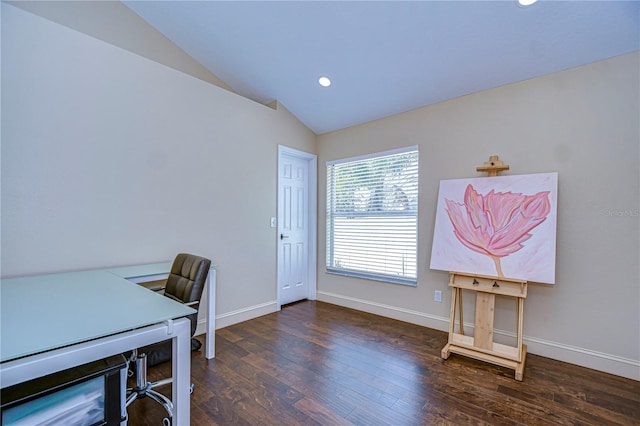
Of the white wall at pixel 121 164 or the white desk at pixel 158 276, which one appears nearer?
the white wall at pixel 121 164

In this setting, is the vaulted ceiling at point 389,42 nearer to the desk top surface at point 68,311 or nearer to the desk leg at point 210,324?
the desk leg at point 210,324

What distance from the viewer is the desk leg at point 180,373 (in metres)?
1.29

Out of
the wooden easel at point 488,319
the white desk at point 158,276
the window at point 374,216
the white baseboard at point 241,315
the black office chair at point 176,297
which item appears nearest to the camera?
the black office chair at point 176,297

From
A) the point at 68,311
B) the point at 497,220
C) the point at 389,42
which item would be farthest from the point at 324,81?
the point at 68,311

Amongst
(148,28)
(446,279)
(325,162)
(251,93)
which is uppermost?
(148,28)

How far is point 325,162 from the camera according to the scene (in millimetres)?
4324

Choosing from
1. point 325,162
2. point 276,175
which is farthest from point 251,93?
point 325,162

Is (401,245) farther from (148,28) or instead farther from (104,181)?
(148,28)

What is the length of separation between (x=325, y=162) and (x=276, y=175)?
2.81 feet

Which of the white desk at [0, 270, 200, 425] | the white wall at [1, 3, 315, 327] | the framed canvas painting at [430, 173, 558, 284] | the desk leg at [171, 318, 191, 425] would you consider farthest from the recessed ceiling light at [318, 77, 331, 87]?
the desk leg at [171, 318, 191, 425]

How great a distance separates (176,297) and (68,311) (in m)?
0.78

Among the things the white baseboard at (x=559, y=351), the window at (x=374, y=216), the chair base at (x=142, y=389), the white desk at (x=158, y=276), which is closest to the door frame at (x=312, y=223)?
the window at (x=374, y=216)

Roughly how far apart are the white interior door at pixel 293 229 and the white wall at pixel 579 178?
1.97m

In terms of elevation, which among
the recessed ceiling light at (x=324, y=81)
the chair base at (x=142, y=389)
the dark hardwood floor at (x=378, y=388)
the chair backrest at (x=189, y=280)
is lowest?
the dark hardwood floor at (x=378, y=388)
